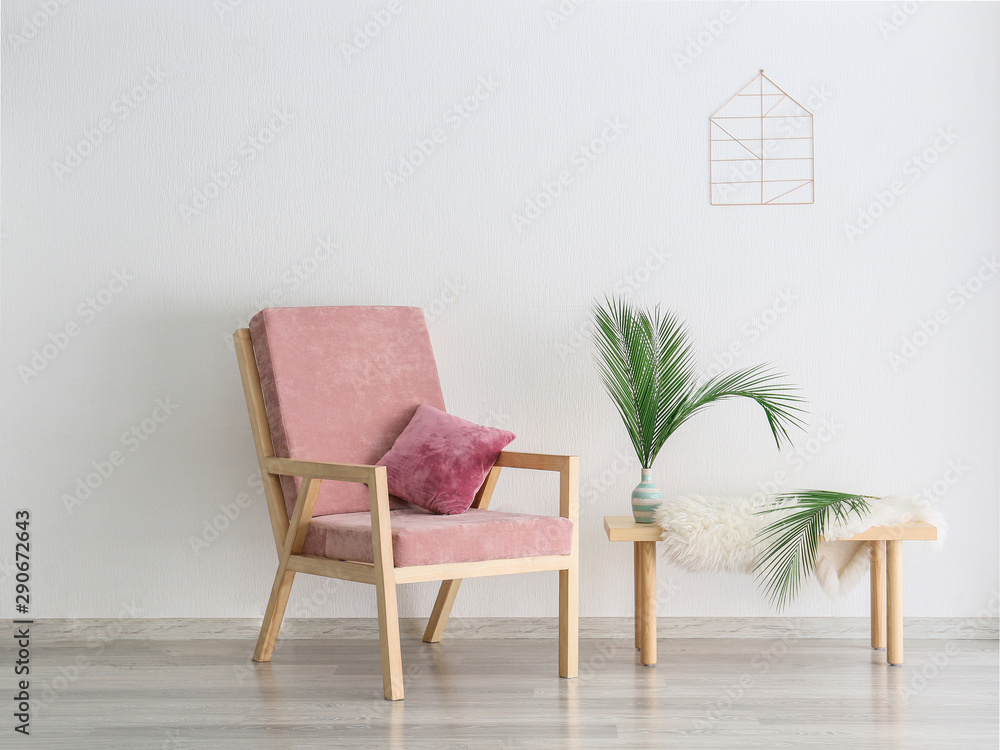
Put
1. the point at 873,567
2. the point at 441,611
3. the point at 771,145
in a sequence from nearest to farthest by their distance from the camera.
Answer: the point at 873,567 → the point at 441,611 → the point at 771,145

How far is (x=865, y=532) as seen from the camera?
258 centimetres

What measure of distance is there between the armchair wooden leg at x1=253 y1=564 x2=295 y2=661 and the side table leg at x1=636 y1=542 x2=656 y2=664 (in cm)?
102

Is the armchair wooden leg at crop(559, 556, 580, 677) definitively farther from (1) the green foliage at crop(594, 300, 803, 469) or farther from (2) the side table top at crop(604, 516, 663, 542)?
(1) the green foliage at crop(594, 300, 803, 469)

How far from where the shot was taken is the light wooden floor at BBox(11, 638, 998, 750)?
6.79 feet

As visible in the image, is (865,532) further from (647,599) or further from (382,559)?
(382,559)

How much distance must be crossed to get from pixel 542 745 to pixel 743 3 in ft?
7.93

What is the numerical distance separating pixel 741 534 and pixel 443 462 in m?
0.87

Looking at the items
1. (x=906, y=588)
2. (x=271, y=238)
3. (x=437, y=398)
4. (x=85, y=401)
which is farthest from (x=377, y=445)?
(x=906, y=588)

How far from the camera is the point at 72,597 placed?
305cm

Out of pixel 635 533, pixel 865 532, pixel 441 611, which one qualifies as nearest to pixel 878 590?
pixel 865 532

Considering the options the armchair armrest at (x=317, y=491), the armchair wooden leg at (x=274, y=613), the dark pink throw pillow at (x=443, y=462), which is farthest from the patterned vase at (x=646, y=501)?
the armchair wooden leg at (x=274, y=613)

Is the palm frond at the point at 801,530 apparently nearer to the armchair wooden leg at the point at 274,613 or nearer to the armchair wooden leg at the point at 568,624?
the armchair wooden leg at the point at 568,624

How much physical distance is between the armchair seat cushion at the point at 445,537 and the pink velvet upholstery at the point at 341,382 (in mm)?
191

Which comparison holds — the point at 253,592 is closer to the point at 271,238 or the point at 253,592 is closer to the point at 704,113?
the point at 271,238
